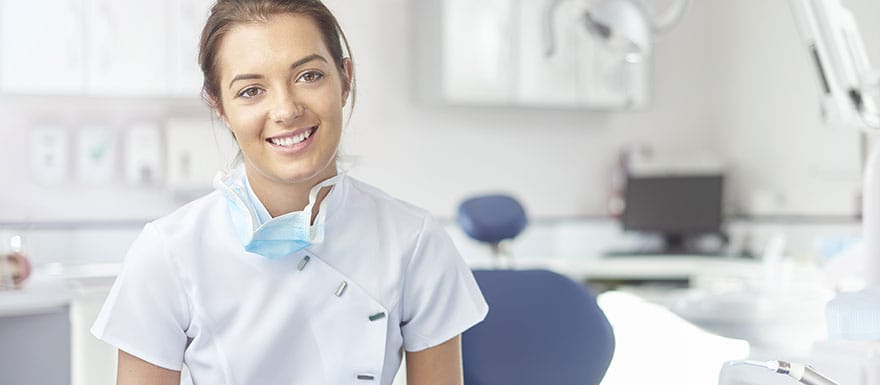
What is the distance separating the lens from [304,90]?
4.74 ft

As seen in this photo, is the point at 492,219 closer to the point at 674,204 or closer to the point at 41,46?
the point at 41,46

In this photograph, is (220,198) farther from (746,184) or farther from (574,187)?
(746,184)

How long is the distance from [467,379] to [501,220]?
0.40 m

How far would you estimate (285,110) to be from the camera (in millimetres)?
1405

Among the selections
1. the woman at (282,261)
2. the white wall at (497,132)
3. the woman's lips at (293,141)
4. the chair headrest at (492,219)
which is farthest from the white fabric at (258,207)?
the white wall at (497,132)

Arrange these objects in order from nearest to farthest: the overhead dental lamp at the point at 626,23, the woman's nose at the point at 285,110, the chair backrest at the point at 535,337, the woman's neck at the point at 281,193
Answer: the woman's nose at the point at 285,110
the woman's neck at the point at 281,193
the chair backrest at the point at 535,337
the overhead dental lamp at the point at 626,23

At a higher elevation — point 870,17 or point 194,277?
point 870,17

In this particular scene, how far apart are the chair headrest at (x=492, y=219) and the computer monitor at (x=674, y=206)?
3.10 meters

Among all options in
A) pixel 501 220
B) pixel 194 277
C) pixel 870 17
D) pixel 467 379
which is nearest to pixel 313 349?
pixel 194 277

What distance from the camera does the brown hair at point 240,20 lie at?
1.46 m

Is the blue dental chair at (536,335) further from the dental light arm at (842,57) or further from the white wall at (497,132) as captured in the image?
the white wall at (497,132)

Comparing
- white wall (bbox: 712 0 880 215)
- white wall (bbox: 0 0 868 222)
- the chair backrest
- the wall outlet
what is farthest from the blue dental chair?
white wall (bbox: 712 0 880 215)

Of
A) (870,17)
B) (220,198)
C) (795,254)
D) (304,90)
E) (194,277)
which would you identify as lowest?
(795,254)

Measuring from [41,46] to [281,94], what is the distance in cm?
298
